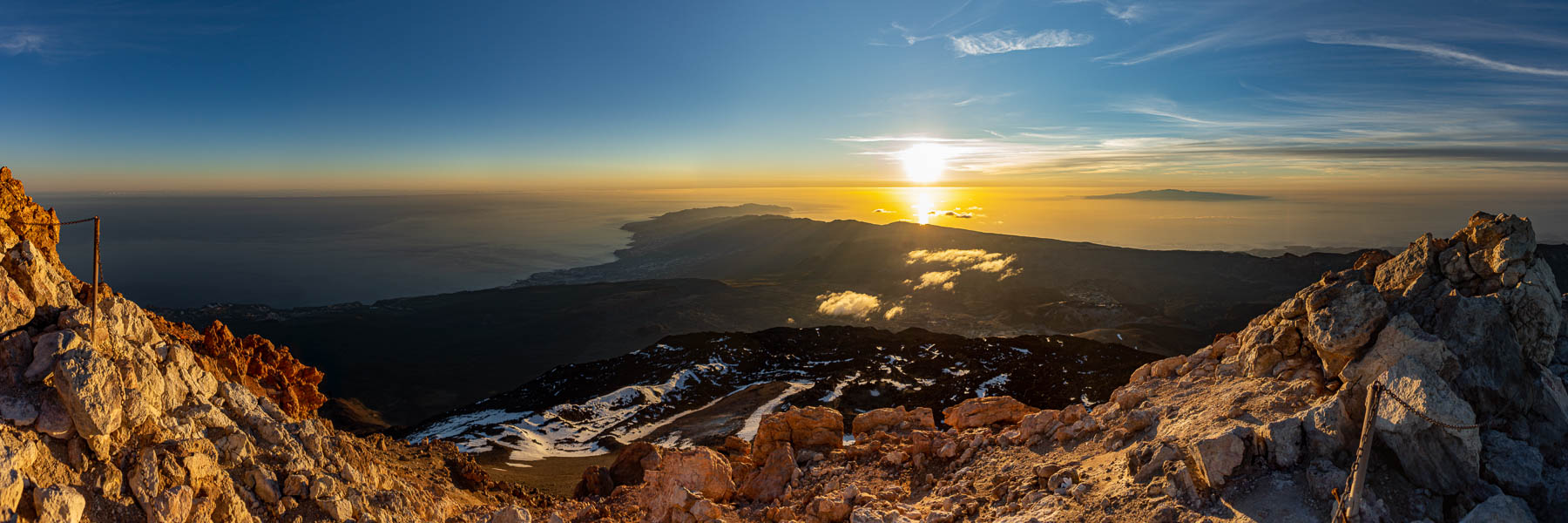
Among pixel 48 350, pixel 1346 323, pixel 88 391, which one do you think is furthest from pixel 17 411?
pixel 1346 323

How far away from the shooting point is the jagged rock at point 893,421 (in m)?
15.8

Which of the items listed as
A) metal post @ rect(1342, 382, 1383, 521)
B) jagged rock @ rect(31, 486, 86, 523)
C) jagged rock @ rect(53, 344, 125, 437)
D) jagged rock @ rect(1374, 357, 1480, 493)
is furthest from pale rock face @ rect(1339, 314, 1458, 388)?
jagged rock @ rect(53, 344, 125, 437)

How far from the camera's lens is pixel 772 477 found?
13125 mm

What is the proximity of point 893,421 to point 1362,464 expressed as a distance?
9961mm

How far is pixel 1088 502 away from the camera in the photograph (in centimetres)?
920

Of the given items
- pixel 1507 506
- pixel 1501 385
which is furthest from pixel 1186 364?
pixel 1507 506

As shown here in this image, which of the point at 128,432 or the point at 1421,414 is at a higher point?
the point at 1421,414

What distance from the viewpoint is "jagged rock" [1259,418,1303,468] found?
8172 mm

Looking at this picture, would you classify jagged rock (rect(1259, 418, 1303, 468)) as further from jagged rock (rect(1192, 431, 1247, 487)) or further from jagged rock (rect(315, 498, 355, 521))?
jagged rock (rect(315, 498, 355, 521))

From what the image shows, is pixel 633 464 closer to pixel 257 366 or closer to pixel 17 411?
pixel 257 366

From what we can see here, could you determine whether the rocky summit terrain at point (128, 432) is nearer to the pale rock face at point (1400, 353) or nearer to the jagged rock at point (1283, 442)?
the jagged rock at point (1283, 442)

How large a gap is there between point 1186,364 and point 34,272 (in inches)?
671

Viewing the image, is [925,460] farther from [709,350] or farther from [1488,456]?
[709,350]

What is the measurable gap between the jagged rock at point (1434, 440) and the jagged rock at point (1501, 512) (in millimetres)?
296
